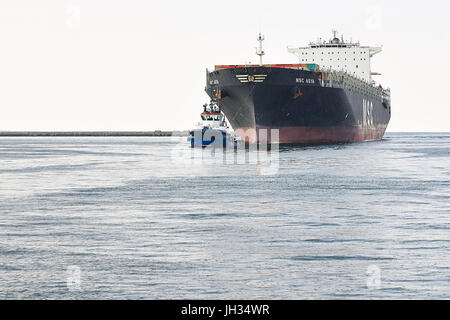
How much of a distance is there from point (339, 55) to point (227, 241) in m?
87.3

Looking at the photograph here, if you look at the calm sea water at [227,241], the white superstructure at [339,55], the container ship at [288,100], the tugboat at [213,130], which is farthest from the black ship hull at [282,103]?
the calm sea water at [227,241]

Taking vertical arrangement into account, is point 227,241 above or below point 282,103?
below

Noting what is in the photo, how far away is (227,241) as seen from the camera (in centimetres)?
1705

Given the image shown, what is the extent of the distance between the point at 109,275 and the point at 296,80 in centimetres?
5820

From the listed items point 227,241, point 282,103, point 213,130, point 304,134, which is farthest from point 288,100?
→ point 227,241

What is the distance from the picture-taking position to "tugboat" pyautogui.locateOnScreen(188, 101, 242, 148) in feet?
277

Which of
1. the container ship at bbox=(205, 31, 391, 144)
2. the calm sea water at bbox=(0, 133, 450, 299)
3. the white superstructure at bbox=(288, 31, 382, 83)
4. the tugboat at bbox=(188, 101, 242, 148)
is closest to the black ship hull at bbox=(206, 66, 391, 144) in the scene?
the container ship at bbox=(205, 31, 391, 144)

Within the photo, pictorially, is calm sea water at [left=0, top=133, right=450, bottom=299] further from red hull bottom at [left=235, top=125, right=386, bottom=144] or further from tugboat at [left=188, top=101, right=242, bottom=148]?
tugboat at [left=188, top=101, right=242, bottom=148]

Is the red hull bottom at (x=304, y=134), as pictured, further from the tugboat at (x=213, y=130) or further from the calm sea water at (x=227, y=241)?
the calm sea water at (x=227, y=241)

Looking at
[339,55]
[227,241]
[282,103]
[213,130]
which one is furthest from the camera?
[339,55]

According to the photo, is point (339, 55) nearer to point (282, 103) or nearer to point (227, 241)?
point (282, 103)

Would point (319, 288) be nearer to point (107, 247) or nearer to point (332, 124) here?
point (107, 247)

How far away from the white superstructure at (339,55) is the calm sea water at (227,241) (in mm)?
68488

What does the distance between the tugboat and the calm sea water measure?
51399 mm
